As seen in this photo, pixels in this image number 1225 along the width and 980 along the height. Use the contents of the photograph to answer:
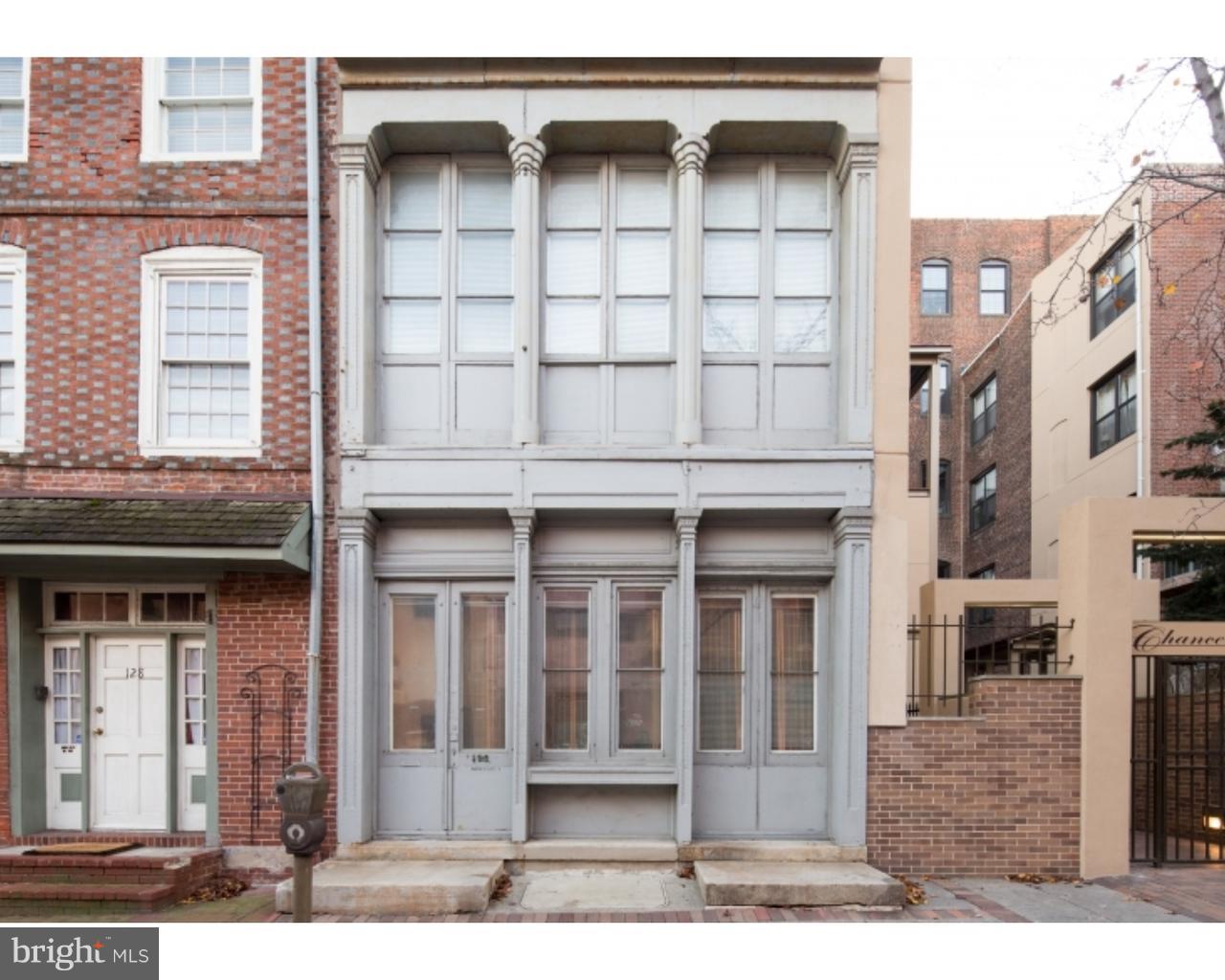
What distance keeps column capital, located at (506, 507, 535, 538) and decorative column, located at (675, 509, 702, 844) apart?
1389 millimetres

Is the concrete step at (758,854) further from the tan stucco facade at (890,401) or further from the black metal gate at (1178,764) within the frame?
the black metal gate at (1178,764)

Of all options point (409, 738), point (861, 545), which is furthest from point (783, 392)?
point (409, 738)

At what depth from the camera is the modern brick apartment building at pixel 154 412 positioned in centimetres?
890

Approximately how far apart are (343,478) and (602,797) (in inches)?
156

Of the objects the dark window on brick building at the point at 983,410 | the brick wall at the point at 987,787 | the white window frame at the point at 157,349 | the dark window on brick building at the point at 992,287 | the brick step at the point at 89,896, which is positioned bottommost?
the brick step at the point at 89,896

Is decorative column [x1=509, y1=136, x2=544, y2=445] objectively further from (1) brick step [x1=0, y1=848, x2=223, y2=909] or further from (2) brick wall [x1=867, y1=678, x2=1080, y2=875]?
(1) brick step [x1=0, y1=848, x2=223, y2=909]

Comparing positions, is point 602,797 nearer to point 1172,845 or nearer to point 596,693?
point 596,693

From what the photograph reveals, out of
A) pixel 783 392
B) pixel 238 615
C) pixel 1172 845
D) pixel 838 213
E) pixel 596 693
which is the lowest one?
pixel 1172 845

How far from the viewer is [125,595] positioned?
365 inches

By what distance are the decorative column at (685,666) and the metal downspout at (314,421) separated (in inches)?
136

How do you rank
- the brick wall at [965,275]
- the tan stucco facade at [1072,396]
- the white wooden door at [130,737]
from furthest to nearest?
the brick wall at [965,275] < the tan stucco facade at [1072,396] < the white wooden door at [130,737]

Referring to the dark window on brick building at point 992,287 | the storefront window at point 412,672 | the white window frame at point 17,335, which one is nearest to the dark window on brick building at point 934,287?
the dark window on brick building at point 992,287

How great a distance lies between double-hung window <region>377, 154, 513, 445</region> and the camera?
9.08 metres

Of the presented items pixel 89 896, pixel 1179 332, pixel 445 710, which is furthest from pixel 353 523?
pixel 1179 332
